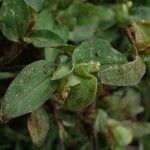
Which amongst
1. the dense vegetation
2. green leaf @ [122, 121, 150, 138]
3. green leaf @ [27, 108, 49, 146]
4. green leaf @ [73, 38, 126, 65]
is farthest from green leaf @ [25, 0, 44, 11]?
green leaf @ [122, 121, 150, 138]

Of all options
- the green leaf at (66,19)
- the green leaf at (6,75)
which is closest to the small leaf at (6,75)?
the green leaf at (6,75)

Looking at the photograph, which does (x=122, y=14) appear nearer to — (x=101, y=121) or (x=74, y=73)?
(x=101, y=121)

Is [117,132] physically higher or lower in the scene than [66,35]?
lower

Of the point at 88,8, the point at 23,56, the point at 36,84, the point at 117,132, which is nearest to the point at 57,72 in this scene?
the point at 36,84

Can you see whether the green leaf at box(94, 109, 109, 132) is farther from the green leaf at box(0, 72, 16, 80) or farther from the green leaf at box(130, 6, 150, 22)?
the green leaf at box(0, 72, 16, 80)

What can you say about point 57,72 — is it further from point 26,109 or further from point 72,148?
point 72,148

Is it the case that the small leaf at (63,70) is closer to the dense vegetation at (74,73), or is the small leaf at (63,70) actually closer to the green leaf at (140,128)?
the dense vegetation at (74,73)

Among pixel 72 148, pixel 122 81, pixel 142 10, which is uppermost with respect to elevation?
pixel 122 81
